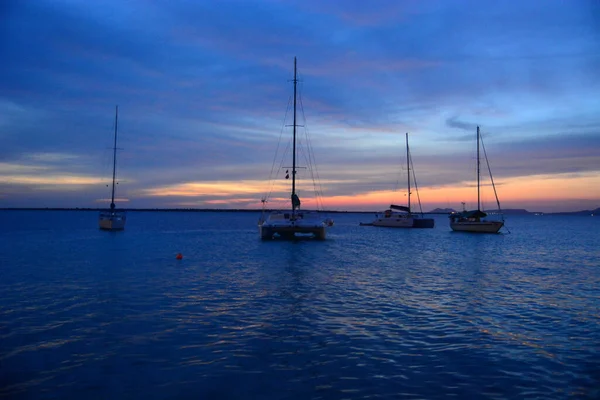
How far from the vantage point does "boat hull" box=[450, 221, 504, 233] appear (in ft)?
224

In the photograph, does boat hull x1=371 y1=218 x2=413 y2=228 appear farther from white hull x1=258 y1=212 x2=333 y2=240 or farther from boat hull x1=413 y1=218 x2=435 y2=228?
white hull x1=258 y1=212 x2=333 y2=240

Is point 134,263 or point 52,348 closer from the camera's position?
point 52,348

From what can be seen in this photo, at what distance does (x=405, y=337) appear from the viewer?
11602mm

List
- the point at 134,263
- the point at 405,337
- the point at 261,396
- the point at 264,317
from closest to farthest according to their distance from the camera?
1. the point at 261,396
2. the point at 405,337
3. the point at 264,317
4. the point at 134,263

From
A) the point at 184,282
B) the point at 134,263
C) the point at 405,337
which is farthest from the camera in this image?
the point at 134,263

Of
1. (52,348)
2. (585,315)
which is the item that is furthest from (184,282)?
(585,315)

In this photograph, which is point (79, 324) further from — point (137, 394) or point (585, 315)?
point (585, 315)

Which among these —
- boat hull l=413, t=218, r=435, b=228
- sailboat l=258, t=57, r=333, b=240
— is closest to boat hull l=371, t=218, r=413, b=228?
boat hull l=413, t=218, r=435, b=228

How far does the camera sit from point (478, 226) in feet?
231

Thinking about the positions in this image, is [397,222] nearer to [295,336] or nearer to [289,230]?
[289,230]

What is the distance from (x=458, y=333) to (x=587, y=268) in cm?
2063

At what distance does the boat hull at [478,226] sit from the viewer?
224ft

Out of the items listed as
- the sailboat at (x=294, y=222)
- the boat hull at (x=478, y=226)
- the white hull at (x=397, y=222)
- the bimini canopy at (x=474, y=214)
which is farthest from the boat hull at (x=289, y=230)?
the white hull at (x=397, y=222)

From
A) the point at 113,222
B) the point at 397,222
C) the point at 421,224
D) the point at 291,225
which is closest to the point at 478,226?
the point at 421,224
